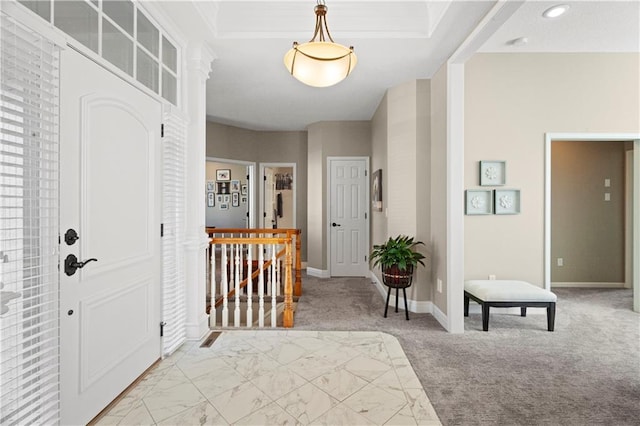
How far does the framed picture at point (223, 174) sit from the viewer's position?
8.88m

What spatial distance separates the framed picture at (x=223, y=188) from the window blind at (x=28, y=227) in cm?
748

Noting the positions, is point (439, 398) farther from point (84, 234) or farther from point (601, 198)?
point (601, 198)

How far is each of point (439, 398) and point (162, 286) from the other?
2.08m

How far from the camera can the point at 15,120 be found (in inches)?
53.7

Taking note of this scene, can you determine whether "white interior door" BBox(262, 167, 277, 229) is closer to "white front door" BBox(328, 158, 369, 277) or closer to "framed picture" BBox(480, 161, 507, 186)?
"white front door" BBox(328, 158, 369, 277)

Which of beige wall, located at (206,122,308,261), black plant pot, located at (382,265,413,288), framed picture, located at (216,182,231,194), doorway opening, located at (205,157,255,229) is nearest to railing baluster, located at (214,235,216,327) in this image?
black plant pot, located at (382,265,413,288)

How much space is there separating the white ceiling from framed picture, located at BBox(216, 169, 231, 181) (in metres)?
5.08

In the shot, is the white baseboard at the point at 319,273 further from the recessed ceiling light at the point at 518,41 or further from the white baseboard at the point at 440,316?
the recessed ceiling light at the point at 518,41

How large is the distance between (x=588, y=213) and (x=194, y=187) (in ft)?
17.6

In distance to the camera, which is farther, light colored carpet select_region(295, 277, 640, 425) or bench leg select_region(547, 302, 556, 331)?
bench leg select_region(547, 302, 556, 331)

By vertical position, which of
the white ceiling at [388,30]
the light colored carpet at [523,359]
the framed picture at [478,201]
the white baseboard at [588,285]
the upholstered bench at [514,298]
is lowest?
the light colored carpet at [523,359]

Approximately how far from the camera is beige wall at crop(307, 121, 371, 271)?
5895 mm

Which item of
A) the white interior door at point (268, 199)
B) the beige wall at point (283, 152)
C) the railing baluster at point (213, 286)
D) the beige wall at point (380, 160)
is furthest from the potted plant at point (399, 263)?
the white interior door at point (268, 199)

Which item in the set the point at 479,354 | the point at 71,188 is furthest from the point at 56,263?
the point at 479,354
